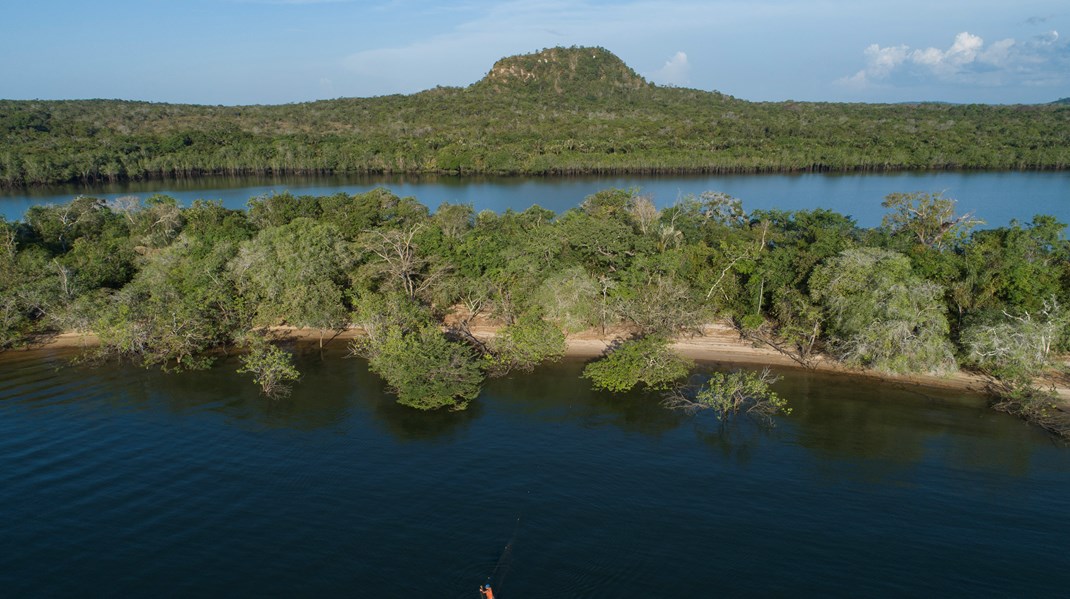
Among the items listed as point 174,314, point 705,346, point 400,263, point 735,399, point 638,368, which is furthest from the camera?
point 400,263

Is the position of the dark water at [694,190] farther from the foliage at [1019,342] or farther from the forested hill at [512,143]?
the foliage at [1019,342]

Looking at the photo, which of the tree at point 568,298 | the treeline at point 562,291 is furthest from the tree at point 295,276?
the tree at point 568,298

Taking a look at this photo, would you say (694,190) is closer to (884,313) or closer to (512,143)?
(512,143)

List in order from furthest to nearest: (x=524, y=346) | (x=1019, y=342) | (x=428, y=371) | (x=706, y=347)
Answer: (x=706, y=347), (x=524, y=346), (x=428, y=371), (x=1019, y=342)

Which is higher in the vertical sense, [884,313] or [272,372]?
[884,313]

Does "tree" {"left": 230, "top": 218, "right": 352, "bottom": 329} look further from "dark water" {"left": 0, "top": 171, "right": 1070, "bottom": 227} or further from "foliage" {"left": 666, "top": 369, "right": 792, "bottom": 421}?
"dark water" {"left": 0, "top": 171, "right": 1070, "bottom": 227}

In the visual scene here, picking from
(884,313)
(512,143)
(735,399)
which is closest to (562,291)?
(735,399)
